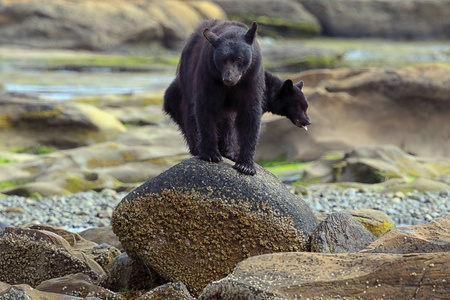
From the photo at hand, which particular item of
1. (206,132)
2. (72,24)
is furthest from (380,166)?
(72,24)

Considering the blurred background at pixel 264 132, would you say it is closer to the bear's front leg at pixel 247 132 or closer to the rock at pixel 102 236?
the bear's front leg at pixel 247 132

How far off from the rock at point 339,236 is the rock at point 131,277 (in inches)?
59.8

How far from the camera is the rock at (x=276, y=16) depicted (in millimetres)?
46438

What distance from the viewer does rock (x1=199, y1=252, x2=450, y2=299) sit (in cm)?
464

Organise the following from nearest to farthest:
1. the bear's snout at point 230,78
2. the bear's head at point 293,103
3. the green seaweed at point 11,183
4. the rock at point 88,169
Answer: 1. the bear's snout at point 230,78
2. the bear's head at point 293,103
3. the rock at point 88,169
4. the green seaweed at point 11,183

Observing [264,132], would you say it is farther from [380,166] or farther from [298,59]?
[298,59]

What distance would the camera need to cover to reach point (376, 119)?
15750 mm

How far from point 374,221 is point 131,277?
2.74 meters

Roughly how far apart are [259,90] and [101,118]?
10.3 meters

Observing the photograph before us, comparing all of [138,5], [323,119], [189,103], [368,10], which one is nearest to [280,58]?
[138,5]

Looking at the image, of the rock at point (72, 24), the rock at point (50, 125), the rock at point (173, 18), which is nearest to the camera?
the rock at point (50, 125)

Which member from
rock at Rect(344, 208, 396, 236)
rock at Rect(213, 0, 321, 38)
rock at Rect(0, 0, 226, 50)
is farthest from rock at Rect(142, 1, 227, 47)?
rock at Rect(344, 208, 396, 236)

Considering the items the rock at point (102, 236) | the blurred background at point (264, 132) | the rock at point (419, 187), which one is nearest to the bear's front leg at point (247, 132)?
the blurred background at point (264, 132)

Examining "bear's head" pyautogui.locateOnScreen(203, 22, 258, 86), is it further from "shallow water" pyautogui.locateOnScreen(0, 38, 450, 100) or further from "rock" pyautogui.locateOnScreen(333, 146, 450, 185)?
"shallow water" pyautogui.locateOnScreen(0, 38, 450, 100)
